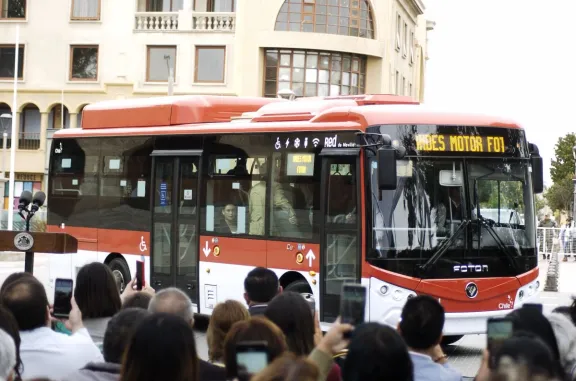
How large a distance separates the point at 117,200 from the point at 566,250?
2657cm

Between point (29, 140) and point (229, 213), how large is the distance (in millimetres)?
48528

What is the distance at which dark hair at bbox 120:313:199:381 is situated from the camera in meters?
4.66

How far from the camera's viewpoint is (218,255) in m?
17.8

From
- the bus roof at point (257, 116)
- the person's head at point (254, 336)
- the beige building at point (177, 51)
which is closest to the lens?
the person's head at point (254, 336)

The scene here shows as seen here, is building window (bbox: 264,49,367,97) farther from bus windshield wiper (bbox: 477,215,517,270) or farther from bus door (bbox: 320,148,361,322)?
bus windshield wiper (bbox: 477,215,517,270)

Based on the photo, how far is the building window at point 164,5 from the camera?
61312 millimetres

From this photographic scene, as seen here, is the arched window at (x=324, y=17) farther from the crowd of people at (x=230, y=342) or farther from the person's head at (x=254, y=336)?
the person's head at (x=254, y=336)

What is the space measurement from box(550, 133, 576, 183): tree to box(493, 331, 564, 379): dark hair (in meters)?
94.6

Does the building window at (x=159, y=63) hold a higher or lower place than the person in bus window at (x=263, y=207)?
higher

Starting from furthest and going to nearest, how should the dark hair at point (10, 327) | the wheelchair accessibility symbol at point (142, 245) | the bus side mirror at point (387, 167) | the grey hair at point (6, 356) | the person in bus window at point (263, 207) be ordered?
the wheelchair accessibility symbol at point (142, 245) < the person in bus window at point (263, 207) < the bus side mirror at point (387, 167) < the dark hair at point (10, 327) < the grey hair at point (6, 356)

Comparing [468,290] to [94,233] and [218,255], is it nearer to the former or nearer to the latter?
[218,255]

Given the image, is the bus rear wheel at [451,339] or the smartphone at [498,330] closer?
the smartphone at [498,330]

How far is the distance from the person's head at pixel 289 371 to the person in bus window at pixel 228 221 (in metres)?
13.5

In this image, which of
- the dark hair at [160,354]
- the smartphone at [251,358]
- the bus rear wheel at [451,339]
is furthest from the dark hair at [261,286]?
the bus rear wheel at [451,339]
